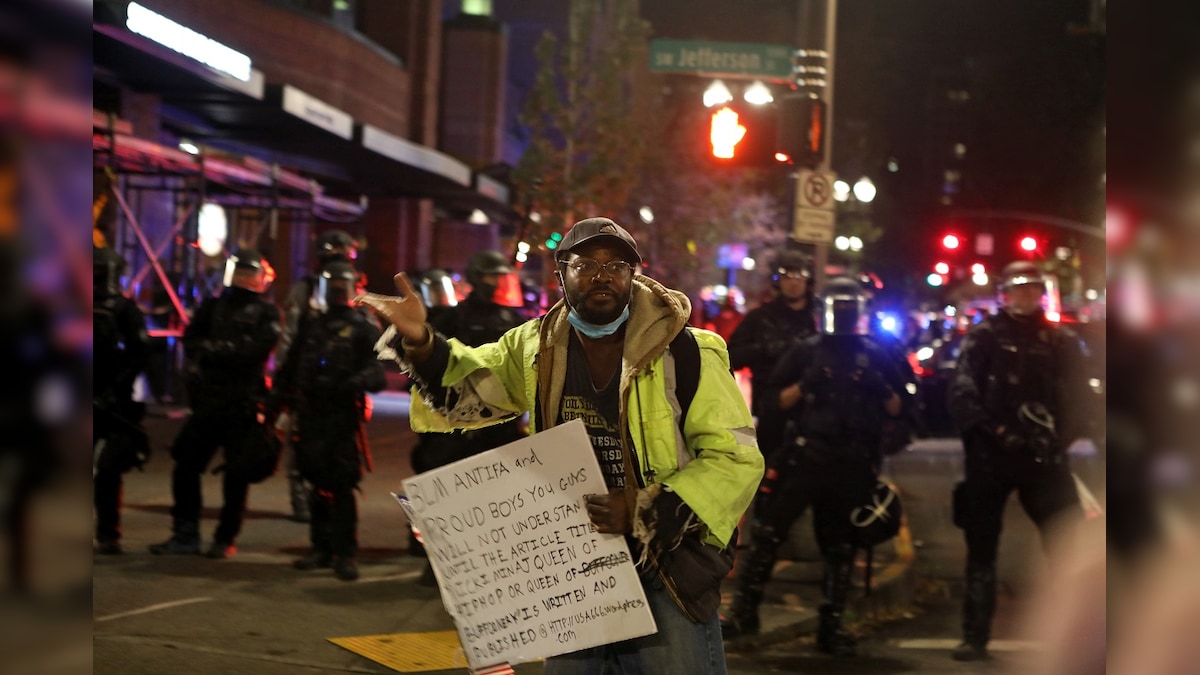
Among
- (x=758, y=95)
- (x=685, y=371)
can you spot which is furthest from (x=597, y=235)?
(x=758, y=95)

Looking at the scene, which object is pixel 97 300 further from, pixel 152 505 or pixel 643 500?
Answer: pixel 643 500

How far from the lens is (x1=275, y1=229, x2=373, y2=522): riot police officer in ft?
28.8

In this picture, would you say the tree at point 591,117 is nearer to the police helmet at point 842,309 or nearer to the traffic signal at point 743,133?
the traffic signal at point 743,133

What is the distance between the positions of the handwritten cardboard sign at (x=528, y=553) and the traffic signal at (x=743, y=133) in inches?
270

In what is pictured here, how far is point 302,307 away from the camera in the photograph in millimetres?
9406

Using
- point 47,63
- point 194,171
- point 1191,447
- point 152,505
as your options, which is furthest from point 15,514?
point 194,171

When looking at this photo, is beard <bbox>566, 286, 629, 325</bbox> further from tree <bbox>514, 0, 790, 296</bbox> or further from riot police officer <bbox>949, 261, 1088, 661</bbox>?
tree <bbox>514, 0, 790, 296</bbox>

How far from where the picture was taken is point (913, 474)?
585 inches

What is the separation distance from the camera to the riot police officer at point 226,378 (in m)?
8.52

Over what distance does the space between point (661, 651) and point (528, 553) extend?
1.49 ft

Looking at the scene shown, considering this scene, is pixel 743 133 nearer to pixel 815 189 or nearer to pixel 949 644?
pixel 815 189

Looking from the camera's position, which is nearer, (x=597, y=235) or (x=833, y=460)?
(x=597, y=235)

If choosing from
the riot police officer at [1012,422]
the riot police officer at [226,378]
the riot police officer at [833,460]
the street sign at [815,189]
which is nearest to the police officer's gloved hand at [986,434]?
the riot police officer at [1012,422]

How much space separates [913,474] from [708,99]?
17.8ft
